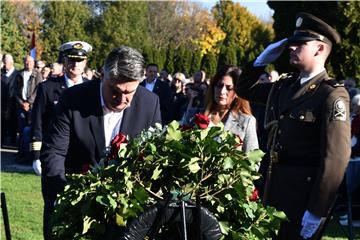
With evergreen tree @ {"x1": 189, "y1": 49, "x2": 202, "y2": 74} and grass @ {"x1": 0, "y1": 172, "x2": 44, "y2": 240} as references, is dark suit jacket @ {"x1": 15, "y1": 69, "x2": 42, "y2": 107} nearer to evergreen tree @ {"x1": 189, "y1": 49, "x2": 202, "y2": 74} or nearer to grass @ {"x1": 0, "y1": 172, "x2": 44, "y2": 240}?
grass @ {"x1": 0, "y1": 172, "x2": 44, "y2": 240}

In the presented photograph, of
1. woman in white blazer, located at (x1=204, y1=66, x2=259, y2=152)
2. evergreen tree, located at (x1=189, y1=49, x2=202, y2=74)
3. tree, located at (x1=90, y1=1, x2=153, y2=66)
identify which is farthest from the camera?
tree, located at (x1=90, y1=1, x2=153, y2=66)

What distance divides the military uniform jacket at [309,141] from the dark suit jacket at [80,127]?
0.87 meters

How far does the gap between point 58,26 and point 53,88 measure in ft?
137

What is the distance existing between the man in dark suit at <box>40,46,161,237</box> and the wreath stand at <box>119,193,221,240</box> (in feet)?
3.86

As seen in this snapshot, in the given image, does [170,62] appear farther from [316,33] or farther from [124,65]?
[124,65]

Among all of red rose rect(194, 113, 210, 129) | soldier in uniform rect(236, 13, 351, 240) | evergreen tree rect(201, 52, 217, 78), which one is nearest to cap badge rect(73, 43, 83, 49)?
soldier in uniform rect(236, 13, 351, 240)

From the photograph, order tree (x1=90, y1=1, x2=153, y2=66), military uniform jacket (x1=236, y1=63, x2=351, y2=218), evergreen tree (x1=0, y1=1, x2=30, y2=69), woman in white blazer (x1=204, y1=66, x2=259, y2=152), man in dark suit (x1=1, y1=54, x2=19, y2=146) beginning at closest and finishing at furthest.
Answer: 1. military uniform jacket (x1=236, y1=63, x2=351, y2=218)
2. woman in white blazer (x1=204, y1=66, x2=259, y2=152)
3. man in dark suit (x1=1, y1=54, x2=19, y2=146)
4. evergreen tree (x1=0, y1=1, x2=30, y2=69)
5. tree (x1=90, y1=1, x2=153, y2=66)

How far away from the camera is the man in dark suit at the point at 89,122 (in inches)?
146

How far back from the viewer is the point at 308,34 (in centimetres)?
412

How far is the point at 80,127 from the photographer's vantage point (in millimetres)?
3871

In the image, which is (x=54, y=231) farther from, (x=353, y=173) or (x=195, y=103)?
(x=195, y=103)

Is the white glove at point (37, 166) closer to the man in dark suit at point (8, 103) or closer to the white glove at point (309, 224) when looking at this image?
the white glove at point (309, 224)

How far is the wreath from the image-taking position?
8.76 feet

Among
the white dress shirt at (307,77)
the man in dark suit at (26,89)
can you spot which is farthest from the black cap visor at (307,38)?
the man in dark suit at (26,89)
